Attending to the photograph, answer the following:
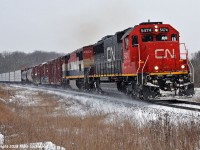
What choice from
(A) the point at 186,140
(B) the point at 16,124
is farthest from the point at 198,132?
(B) the point at 16,124

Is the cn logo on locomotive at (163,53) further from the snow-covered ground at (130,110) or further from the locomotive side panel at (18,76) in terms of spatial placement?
the locomotive side panel at (18,76)

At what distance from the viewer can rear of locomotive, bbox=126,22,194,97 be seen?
15.8 m

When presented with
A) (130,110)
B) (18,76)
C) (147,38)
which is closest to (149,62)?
(147,38)

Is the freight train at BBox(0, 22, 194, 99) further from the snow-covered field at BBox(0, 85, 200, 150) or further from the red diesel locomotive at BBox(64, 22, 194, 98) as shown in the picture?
the snow-covered field at BBox(0, 85, 200, 150)

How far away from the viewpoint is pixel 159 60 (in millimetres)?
16703

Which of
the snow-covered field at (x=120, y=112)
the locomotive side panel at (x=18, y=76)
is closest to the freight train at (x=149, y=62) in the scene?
the snow-covered field at (x=120, y=112)

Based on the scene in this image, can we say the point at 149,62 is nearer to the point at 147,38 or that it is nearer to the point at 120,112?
the point at 147,38

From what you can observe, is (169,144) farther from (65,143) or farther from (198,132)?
(65,143)

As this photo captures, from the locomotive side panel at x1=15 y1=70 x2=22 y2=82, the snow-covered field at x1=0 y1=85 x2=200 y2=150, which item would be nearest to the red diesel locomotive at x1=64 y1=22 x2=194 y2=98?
the snow-covered field at x1=0 y1=85 x2=200 y2=150

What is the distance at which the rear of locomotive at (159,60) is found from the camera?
15758mm

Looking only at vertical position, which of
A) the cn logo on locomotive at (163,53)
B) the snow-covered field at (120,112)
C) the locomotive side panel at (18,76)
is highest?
the cn logo on locomotive at (163,53)

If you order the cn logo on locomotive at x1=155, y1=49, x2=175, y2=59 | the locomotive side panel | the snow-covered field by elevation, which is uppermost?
the cn logo on locomotive at x1=155, y1=49, x2=175, y2=59

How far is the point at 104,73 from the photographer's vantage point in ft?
73.5

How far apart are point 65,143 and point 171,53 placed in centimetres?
1078
